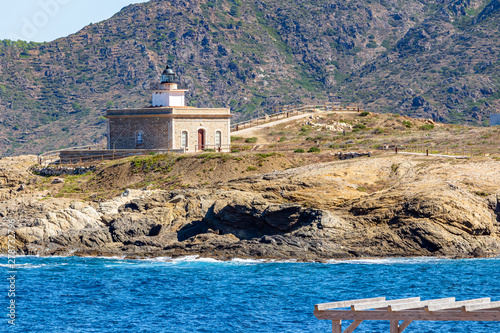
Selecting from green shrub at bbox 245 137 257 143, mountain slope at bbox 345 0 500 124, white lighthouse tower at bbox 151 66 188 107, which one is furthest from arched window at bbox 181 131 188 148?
mountain slope at bbox 345 0 500 124

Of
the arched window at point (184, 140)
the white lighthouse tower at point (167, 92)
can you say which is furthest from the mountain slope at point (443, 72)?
the arched window at point (184, 140)

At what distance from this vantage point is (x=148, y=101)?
443ft

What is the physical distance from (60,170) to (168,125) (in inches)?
333

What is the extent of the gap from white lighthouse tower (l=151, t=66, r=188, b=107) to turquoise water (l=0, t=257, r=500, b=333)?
22170 millimetres

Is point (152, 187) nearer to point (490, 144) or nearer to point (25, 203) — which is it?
point (25, 203)

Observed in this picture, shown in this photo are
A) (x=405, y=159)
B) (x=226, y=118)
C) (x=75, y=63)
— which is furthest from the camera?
(x=75, y=63)

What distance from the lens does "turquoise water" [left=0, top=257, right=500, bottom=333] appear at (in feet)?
91.4

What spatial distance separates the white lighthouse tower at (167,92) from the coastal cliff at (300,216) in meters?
13.0

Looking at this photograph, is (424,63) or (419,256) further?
(424,63)

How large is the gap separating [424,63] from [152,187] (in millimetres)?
95231

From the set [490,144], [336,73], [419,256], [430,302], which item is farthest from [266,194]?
[336,73]

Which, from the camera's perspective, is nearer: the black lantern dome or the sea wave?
the sea wave

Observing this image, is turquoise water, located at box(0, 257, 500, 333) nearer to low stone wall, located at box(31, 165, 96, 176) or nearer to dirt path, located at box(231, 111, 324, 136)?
low stone wall, located at box(31, 165, 96, 176)

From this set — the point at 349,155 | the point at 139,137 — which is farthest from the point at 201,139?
the point at 349,155
